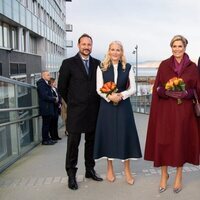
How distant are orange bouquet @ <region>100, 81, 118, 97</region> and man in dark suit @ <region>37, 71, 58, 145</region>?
13.1ft

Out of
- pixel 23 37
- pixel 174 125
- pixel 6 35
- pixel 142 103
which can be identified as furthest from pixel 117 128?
pixel 23 37

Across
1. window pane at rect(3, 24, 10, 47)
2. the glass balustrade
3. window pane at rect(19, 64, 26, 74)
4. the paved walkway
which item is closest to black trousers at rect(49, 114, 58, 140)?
the glass balustrade

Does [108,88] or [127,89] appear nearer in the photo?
[108,88]

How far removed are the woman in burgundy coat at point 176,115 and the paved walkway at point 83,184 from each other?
23cm

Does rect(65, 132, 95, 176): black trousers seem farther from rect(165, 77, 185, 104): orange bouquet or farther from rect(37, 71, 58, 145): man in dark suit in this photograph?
rect(37, 71, 58, 145): man in dark suit

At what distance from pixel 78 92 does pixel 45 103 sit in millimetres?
3825

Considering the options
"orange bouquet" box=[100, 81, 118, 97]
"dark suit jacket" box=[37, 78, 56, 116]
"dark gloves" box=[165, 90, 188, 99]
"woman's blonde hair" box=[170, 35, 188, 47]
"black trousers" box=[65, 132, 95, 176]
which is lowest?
"black trousers" box=[65, 132, 95, 176]

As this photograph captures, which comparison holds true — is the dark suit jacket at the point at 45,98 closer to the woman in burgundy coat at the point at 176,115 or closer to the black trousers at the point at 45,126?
the black trousers at the point at 45,126

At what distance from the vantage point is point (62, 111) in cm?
978

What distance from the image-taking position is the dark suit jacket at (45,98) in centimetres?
805

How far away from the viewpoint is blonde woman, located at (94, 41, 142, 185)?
445cm

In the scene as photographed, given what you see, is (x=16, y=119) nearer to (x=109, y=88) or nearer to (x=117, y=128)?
(x=117, y=128)

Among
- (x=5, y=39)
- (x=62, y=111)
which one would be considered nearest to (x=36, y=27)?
(x=5, y=39)

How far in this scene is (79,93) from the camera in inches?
177
